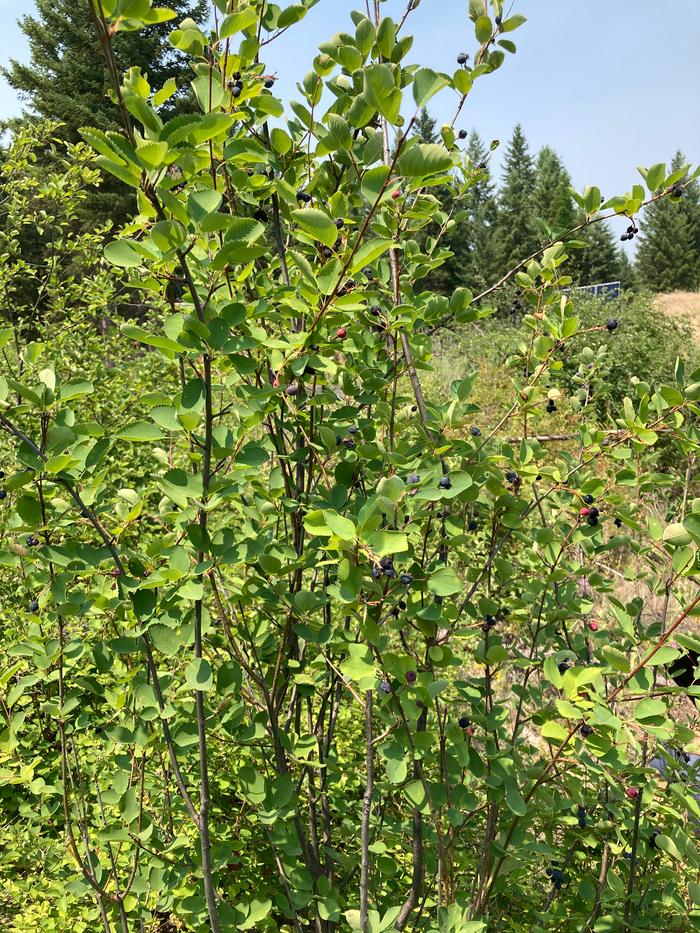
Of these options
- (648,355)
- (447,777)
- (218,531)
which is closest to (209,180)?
(218,531)

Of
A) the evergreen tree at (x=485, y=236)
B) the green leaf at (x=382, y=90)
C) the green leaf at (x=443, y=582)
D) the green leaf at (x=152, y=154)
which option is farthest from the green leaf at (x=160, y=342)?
the evergreen tree at (x=485, y=236)

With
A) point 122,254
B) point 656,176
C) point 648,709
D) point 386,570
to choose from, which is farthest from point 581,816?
point 122,254

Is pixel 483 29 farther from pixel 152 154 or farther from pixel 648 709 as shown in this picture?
pixel 648 709

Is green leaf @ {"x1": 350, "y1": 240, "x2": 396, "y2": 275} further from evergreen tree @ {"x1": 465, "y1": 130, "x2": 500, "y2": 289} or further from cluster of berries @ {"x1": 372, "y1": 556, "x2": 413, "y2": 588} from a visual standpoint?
evergreen tree @ {"x1": 465, "y1": 130, "x2": 500, "y2": 289}

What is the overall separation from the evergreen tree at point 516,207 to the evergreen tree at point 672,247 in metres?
8.27

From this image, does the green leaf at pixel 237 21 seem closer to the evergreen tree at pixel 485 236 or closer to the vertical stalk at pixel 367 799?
the vertical stalk at pixel 367 799

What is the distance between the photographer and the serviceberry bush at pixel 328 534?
1.09 metres

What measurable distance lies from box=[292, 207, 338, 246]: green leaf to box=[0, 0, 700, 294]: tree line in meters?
19.7

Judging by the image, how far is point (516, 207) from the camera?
4762cm

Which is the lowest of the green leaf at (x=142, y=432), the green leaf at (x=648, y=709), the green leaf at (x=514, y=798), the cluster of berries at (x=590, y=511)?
the green leaf at (x=514, y=798)

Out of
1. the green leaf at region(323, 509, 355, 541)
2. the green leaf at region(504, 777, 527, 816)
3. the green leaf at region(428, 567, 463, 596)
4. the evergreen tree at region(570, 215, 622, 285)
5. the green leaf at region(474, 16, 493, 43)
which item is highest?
the evergreen tree at region(570, 215, 622, 285)

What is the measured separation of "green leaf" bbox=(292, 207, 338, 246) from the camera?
1.03 meters

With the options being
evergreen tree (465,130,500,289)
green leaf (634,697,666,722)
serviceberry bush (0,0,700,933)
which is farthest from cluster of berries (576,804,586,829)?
evergreen tree (465,130,500,289)

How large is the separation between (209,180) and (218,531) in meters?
0.67
